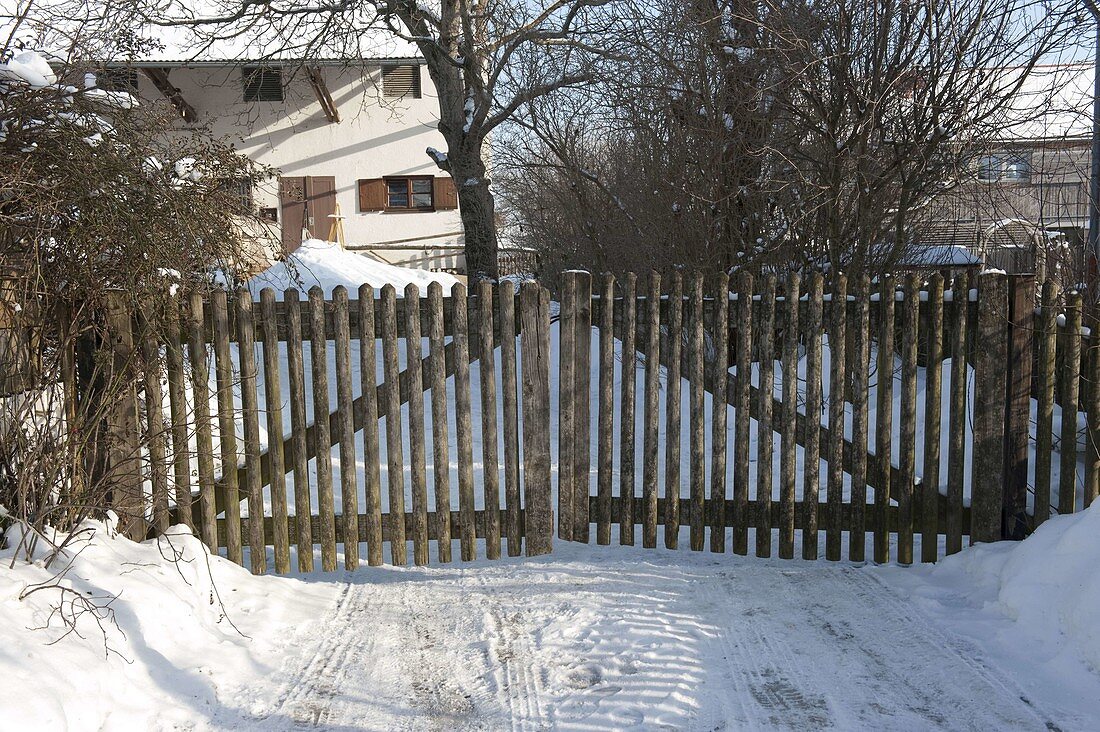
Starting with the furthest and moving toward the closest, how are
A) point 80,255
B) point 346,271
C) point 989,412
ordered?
point 346,271 < point 989,412 < point 80,255

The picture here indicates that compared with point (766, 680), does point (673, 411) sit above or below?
above

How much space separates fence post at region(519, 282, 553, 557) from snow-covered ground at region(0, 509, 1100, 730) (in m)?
0.28

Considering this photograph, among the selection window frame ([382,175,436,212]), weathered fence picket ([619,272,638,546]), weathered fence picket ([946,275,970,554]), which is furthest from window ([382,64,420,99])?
weathered fence picket ([946,275,970,554])

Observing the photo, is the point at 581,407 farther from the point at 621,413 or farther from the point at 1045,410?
the point at 1045,410

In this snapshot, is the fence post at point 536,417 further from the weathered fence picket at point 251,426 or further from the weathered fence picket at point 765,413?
the weathered fence picket at point 251,426

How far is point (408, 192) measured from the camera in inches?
1127

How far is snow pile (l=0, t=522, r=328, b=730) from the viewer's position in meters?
3.23

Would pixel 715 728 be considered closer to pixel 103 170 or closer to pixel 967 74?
pixel 103 170

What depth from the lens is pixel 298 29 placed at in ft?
45.2

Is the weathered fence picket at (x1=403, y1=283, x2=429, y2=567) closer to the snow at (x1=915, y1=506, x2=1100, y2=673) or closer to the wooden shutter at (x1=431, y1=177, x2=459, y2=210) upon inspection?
the snow at (x1=915, y1=506, x2=1100, y2=673)

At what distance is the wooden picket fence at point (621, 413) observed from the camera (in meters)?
5.02

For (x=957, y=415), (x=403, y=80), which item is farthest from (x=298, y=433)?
(x=403, y=80)

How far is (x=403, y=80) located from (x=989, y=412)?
26.0 meters

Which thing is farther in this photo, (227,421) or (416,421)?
(416,421)
